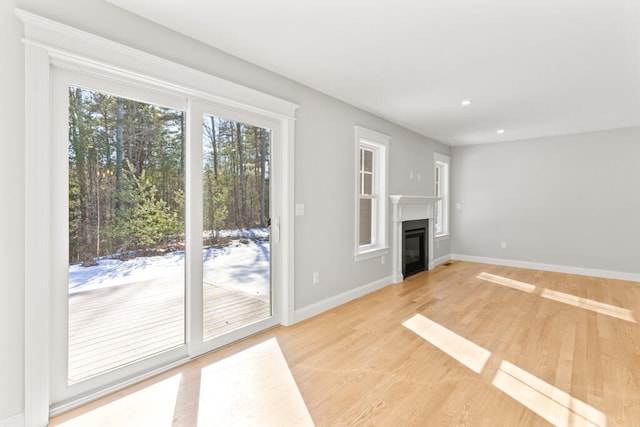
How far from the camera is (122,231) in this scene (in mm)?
2164

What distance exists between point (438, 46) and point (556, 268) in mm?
5273

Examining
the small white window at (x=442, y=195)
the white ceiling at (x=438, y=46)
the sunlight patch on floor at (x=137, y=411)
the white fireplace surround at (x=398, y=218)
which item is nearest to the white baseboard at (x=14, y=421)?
the sunlight patch on floor at (x=137, y=411)

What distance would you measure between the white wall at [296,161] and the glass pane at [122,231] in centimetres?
27

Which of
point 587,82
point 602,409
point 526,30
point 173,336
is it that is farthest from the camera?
point 587,82

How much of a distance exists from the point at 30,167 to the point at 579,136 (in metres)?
7.29

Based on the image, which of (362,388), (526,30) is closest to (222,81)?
(526,30)

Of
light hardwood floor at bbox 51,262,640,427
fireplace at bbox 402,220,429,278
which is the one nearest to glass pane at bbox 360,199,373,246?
fireplace at bbox 402,220,429,278

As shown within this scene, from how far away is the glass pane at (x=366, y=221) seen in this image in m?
4.59

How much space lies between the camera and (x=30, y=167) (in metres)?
1.72

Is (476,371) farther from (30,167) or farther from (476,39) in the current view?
(30,167)

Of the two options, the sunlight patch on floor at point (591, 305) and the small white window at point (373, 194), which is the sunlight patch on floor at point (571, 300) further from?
the small white window at point (373, 194)

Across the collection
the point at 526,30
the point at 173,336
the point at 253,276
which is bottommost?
the point at 173,336

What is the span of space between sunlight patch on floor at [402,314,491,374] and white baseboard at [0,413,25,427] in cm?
283

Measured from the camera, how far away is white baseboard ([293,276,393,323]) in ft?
11.1
